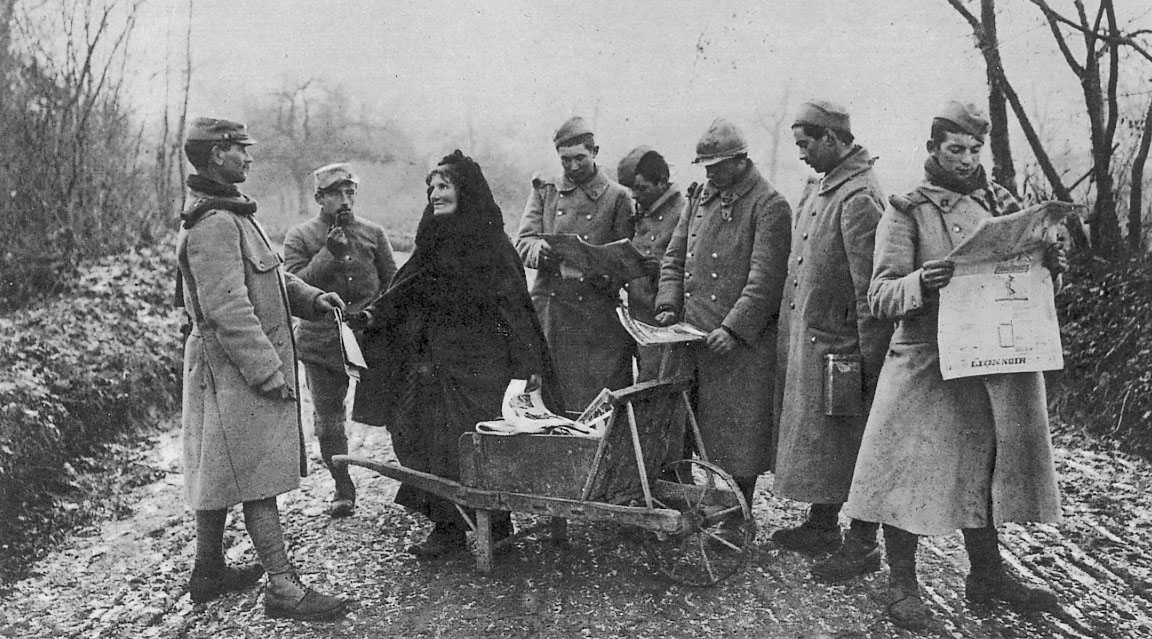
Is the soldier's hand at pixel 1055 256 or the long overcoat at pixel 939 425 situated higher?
the soldier's hand at pixel 1055 256

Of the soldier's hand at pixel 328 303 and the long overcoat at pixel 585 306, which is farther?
the long overcoat at pixel 585 306

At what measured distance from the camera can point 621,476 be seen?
408cm

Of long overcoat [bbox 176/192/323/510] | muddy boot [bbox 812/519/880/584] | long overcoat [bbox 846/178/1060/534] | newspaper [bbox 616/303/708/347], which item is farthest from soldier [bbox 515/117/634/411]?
long overcoat [bbox 846/178/1060/534]

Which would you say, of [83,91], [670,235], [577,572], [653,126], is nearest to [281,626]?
→ [577,572]

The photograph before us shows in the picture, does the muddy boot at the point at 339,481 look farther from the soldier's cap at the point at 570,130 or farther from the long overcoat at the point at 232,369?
the soldier's cap at the point at 570,130

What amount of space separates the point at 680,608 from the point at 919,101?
7.35m

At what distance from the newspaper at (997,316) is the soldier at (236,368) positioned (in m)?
2.87

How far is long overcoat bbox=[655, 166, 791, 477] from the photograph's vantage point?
15.5 ft

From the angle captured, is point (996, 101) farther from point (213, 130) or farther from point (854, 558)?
point (213, 130)

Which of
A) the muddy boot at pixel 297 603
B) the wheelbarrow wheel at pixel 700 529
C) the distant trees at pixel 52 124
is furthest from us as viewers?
the distant trees at pixel 52 124

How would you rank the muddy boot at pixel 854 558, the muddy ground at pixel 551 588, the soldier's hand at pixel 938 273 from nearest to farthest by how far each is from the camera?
the soldier's hand at pixel 938 273, the muddy ground at pixel 551 588, the muddy boot at pixel 854 558

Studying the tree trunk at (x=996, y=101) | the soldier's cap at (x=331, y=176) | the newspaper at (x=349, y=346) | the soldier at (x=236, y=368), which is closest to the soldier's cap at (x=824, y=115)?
the newspaper at (x=349, y=346)

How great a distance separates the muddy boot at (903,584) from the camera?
3738 millimetres

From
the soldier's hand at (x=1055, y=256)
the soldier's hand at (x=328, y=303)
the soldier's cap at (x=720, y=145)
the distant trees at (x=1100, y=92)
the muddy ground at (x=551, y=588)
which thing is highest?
the distant trees at (x=1100, y=92)
